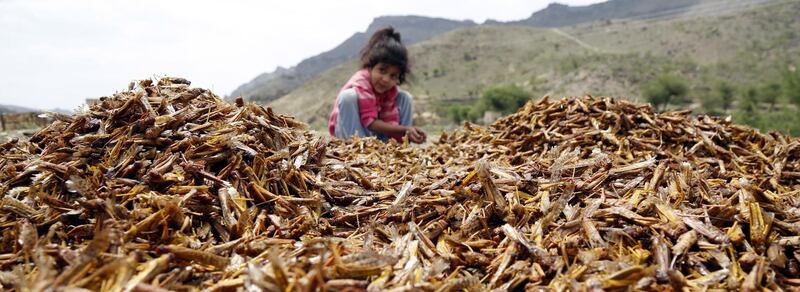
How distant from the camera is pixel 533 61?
1937 inches

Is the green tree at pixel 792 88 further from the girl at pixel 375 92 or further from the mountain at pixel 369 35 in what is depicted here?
the mountain at pixel 369 35

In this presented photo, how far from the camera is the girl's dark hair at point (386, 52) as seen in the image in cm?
438

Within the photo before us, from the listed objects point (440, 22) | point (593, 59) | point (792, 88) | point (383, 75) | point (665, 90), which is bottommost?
point (792, 88)

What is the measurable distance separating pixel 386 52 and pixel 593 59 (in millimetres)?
40936

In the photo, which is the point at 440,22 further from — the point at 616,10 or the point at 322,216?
the point at 322,216

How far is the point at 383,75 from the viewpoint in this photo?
14.6 feet

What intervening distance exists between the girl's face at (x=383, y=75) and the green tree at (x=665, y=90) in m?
33.0

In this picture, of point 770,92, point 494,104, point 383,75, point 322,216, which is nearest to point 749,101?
point 770,92

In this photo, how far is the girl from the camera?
443 centimetres

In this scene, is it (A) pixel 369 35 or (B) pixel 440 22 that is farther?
(B) pixel 440 22

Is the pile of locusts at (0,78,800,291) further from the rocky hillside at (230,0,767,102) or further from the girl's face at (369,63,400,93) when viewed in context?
the rocky hillside at (230,0,767,102)

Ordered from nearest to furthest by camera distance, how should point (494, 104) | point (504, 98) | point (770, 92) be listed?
point (770, 92), point (504, 98), point (494, 104)

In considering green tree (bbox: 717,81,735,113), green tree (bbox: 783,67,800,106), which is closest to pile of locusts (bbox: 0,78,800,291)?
green tree (bbox: 783,67,800,106)

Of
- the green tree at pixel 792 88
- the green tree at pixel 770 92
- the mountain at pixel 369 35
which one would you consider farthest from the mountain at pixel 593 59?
the mountain at pixel 369 35
